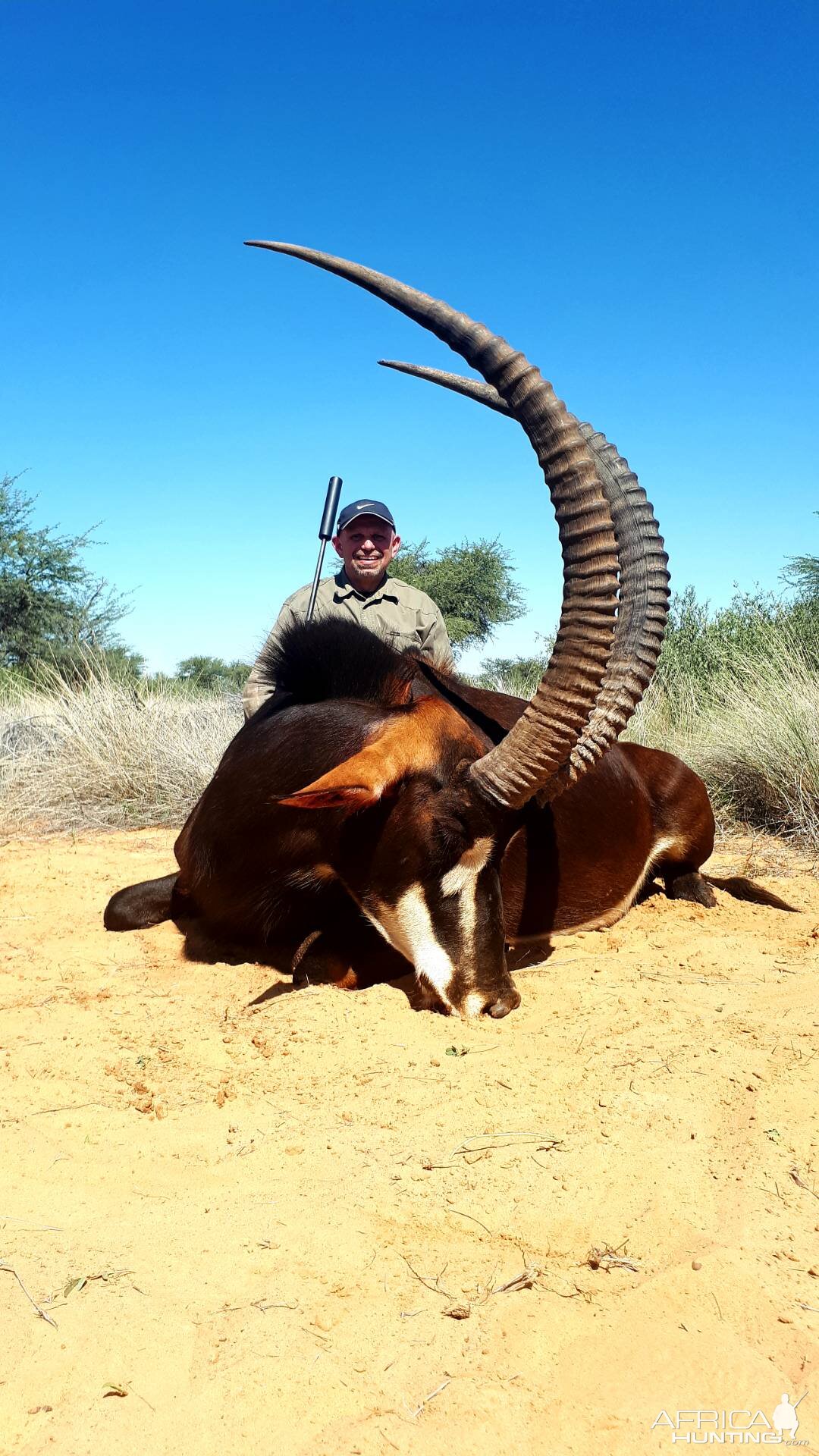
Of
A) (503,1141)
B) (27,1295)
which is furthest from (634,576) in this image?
(27,1295)

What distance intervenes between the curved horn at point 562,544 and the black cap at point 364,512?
2.84 metres

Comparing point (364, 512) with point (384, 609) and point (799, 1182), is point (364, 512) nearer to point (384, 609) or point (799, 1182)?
point (384, 609)

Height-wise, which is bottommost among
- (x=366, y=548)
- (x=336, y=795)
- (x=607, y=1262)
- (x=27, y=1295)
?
(x=27, y=1295)

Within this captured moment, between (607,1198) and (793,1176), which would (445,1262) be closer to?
(607,1198)

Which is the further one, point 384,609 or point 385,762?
point 384,609

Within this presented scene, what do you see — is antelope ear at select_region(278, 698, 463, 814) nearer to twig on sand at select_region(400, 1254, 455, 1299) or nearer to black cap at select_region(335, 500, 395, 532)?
twig on sand at select_region(400, 1254, 455, 1299)

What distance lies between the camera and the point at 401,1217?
2.19 metres

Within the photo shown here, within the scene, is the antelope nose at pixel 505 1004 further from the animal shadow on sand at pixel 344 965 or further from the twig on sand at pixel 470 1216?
the twig on sand at pixel 470 1216

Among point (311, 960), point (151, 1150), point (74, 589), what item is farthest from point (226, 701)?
point (151, 1150)

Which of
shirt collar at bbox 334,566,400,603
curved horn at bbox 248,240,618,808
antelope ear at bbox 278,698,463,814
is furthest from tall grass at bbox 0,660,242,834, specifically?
curved horn at bbox 248,240,618,808

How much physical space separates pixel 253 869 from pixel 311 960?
45 centimetres

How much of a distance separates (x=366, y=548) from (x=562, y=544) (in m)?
3.35

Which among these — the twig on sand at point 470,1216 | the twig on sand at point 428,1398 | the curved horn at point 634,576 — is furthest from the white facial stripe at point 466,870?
the twig on sand at point 428,1398

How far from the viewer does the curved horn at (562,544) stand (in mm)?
3152
